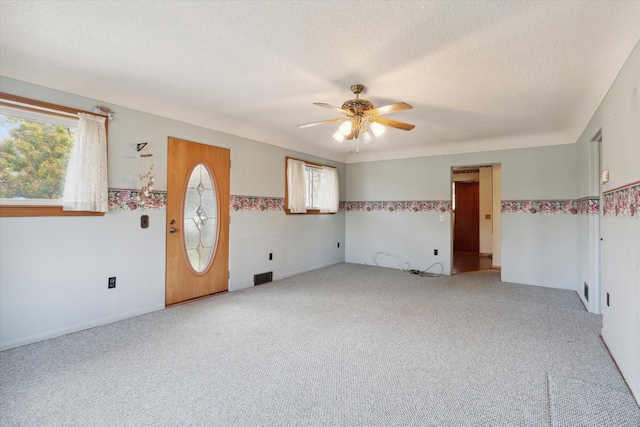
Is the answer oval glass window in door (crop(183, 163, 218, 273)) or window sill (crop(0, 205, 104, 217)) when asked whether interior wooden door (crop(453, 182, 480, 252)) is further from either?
window sill (crop(0, 205, 104, 217))

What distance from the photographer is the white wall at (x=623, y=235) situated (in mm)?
1948

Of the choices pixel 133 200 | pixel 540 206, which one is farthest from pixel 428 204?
pixel 133 200

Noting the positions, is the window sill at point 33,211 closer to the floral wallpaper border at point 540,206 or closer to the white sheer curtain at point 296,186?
the white sheer curtain at point 296,186

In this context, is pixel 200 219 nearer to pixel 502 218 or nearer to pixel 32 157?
pixel 32 157

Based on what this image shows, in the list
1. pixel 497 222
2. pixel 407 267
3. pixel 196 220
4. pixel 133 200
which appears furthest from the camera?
pixel 497 222

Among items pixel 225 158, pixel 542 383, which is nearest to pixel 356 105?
pixel 225 158

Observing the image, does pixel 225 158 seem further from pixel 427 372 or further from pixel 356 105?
pixel 427 372

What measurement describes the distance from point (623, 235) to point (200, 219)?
13.7 feet

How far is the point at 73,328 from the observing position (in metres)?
2.80

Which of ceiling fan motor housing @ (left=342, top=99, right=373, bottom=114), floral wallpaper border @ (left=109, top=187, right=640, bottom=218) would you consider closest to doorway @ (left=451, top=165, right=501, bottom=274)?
floral wallpaper border @ (left=109, top=187, right=640, bottom=218)

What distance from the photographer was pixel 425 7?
1755 mm

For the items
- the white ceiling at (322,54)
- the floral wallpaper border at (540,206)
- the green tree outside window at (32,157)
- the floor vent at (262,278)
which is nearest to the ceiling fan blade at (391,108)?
the white ceiling at (322,54)

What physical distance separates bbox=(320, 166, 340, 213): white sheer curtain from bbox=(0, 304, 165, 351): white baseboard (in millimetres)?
3387

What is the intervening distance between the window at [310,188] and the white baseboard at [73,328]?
257 centimetres
